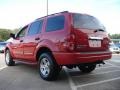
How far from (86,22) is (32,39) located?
206cm

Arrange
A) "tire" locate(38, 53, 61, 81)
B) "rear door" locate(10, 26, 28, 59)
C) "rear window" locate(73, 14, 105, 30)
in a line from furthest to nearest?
"rear door" locate(10, 26, 28, 59), "tire" locate(38, 53, 61, 81), "rear window" locate(73, 14, 105, 30)

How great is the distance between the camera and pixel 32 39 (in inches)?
307

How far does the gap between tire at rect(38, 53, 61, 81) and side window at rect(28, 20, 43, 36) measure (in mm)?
976

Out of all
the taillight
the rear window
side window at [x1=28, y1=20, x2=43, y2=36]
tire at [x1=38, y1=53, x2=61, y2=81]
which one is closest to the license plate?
the rear window

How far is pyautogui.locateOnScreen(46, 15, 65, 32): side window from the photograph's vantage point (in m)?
6.54

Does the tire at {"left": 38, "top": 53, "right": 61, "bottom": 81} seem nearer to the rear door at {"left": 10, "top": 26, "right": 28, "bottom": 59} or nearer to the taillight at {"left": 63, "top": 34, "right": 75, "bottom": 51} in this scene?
the taillight at {"left": 63, "top": 34, "right": 75, "bottom": 51}

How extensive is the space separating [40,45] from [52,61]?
74 centimetres

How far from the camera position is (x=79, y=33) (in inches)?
245

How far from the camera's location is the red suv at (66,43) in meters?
6.14

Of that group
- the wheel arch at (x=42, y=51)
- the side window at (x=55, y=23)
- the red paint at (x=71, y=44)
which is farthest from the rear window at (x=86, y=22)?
the wheel arch at (x=42, y=51)

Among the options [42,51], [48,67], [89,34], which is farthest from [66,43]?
[42,51]

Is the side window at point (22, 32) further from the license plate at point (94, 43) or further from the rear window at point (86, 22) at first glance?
the license plate at point (94, 43)

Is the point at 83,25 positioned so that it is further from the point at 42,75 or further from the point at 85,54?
the point at 42,75

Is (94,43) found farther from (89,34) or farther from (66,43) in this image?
(66,43)
